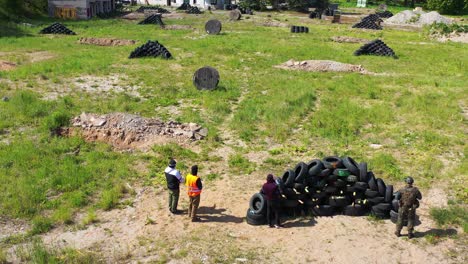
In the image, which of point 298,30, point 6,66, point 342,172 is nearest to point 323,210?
point 342,172

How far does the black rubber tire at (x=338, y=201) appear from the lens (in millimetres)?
10867

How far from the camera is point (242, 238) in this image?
990 cm

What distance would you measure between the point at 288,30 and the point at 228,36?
9832 millimetres

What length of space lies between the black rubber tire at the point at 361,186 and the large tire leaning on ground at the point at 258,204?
2342 millimetres

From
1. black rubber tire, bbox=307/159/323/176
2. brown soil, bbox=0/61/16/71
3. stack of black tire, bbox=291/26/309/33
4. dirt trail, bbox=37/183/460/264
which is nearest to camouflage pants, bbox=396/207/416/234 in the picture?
dirt trail, bbox=37/183/460/264

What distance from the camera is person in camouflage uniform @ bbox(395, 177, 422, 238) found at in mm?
9812

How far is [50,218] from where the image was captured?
10539 mm

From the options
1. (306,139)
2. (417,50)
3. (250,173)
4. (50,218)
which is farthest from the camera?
(417,50)

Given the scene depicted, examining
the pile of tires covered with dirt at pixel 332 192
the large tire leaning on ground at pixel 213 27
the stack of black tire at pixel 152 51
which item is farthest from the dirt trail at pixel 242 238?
the large tire leaning on ground at pixel 213 27

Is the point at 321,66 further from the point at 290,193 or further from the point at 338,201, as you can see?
the point at 290,193

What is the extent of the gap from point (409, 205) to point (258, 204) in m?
3.44

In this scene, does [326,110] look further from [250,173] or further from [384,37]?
[384,37]

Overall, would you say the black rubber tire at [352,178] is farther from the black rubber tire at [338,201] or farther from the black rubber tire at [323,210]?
the black rubber tire at [323,210]

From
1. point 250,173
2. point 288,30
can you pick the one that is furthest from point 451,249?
point 288,30
